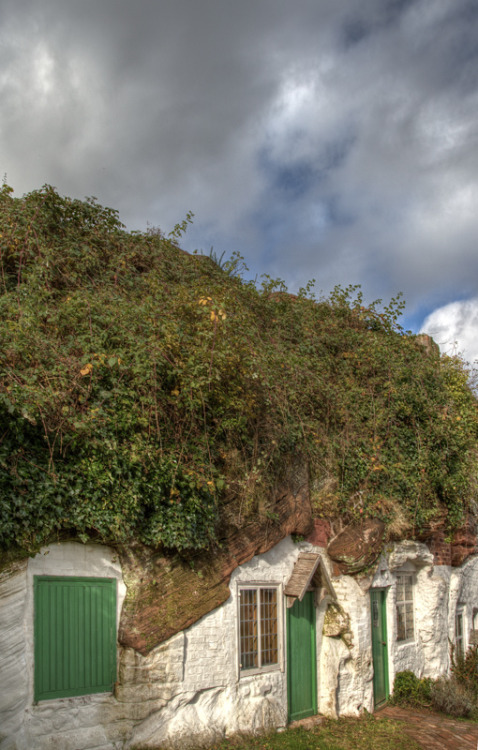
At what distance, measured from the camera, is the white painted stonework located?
231 inches

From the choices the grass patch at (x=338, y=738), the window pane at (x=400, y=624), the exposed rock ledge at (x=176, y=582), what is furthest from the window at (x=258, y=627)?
the window pane at (x=400, y=624)

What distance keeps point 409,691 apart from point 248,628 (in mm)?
4909

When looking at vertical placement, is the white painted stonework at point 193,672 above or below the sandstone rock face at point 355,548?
below

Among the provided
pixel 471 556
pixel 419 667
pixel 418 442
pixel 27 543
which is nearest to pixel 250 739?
pixel 27 543

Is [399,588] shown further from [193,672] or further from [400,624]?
[193,672]

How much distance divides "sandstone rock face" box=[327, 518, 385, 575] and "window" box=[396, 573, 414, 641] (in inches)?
91.6

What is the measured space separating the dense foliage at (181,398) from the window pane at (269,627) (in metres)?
1.44

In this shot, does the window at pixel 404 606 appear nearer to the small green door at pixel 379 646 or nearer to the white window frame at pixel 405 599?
the white window frame at pixel 405 599

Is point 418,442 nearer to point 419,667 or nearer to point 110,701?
point 419,667

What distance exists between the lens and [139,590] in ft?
22.8

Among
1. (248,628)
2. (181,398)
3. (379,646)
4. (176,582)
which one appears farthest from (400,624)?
(181,398)

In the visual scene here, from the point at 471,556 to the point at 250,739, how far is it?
800cm

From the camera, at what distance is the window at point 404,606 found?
39.0ft

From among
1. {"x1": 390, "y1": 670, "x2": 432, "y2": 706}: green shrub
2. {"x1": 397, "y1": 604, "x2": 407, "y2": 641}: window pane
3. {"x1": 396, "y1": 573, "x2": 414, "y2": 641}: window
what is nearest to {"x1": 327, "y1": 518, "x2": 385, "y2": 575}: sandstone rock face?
{"x1": 396, "y1": 573, "x2": 414, "y2": 641}: window
